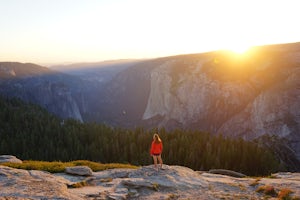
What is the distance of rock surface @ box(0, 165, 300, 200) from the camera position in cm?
2470

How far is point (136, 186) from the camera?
2758 centimetres

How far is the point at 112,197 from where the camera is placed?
24594 millimetres

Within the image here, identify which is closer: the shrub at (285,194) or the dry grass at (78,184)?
the shrub at (285,194)

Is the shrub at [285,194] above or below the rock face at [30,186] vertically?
below

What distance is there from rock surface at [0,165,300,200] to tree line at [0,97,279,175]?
3001 inches

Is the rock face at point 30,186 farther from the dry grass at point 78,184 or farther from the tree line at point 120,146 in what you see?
the tree line at point 120,146

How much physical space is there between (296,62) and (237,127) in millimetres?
49181

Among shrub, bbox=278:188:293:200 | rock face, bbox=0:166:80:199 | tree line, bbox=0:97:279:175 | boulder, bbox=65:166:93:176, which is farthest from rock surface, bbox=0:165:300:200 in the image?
tree line, bbox=0:97:279:175

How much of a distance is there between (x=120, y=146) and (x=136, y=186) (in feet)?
337

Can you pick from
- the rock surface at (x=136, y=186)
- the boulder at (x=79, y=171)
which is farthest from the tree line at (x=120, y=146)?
the boulder at (x=79, y=171)

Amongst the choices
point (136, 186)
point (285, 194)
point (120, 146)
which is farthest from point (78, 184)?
point (120, 146)

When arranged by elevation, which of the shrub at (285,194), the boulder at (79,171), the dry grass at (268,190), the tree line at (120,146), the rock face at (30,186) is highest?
the rock face at (30,186)

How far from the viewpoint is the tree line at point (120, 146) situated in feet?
363

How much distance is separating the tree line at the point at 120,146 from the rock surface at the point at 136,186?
76.2m
